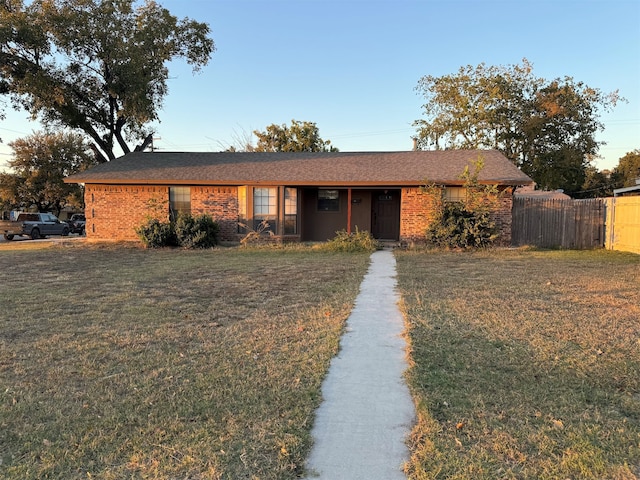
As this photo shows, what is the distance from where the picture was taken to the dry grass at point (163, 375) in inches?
103

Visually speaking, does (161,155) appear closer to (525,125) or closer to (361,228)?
(361,228)

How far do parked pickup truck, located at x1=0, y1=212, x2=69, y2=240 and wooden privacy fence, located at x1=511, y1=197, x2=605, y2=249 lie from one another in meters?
24.3

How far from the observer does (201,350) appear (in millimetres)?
4516

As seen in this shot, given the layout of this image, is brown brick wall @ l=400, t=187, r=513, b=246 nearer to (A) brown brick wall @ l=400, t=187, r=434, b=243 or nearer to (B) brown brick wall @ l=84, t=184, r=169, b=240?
(A) brown brick wall @ l=400, t=187, r=434, b=243

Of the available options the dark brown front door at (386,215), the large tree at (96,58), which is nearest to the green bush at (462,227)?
the dark brown front door at (386,215)

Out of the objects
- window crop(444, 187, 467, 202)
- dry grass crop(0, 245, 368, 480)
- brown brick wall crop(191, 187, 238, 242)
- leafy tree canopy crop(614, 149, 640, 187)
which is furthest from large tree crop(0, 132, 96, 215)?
leafy tree canopy crop(614, 149, 640, 187)

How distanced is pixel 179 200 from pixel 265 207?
349 cm

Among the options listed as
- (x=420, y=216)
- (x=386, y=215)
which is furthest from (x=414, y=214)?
(x=386, y=215)

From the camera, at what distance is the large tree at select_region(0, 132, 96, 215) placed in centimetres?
3800

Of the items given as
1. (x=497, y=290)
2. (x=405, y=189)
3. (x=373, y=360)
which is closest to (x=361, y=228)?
(x=405, y=189)

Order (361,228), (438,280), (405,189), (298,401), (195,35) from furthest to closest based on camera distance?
(195,35) → (361,228) → (405,189) → (438,280) → (298,401)

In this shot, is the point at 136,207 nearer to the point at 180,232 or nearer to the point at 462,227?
the point at 180,232

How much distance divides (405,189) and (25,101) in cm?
1767

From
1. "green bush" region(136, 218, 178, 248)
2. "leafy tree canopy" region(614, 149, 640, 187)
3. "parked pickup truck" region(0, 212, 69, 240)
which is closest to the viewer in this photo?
"green bush" region(136, 218, 178, 248)
